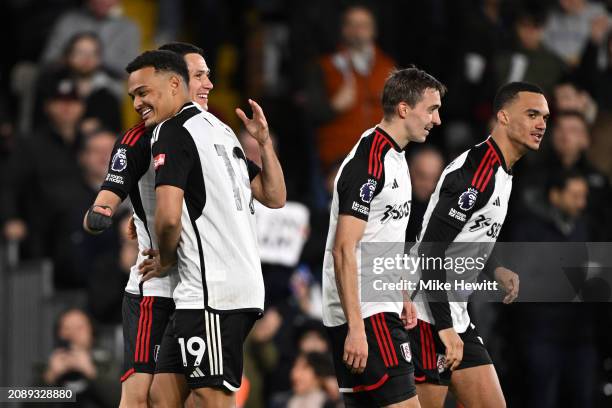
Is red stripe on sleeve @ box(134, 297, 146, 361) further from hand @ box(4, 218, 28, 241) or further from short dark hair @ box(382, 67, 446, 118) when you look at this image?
hand @ box(4, 218, 28, 241)

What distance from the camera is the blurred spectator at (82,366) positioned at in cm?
998

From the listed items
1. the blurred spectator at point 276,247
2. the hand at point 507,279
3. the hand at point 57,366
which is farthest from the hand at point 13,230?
the hand at point 507,279

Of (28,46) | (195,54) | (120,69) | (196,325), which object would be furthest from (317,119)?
(196,325)

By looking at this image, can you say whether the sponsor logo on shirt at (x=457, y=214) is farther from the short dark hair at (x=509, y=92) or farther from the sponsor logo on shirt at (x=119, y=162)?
the sponsor logo on shirt at (x=119, y=162)

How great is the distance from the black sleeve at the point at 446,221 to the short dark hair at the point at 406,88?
0.48 m

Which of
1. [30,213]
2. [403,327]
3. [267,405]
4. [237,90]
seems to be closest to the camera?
[403,327]

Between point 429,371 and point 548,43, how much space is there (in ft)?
20.6

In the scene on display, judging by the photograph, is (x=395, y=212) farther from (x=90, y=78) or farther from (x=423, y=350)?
(x=90, y=78)

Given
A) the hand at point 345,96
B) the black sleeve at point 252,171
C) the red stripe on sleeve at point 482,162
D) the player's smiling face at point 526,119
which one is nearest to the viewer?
the black sleeve at point 252,171

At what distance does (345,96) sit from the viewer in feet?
38.6

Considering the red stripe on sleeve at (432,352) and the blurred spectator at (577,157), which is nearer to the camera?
the red stripe on sleeve at (432,352)

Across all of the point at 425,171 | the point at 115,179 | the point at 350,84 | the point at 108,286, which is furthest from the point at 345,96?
the point at 115,179

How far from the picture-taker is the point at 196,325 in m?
6.22

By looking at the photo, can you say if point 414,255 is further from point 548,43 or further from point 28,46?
point 28,46
